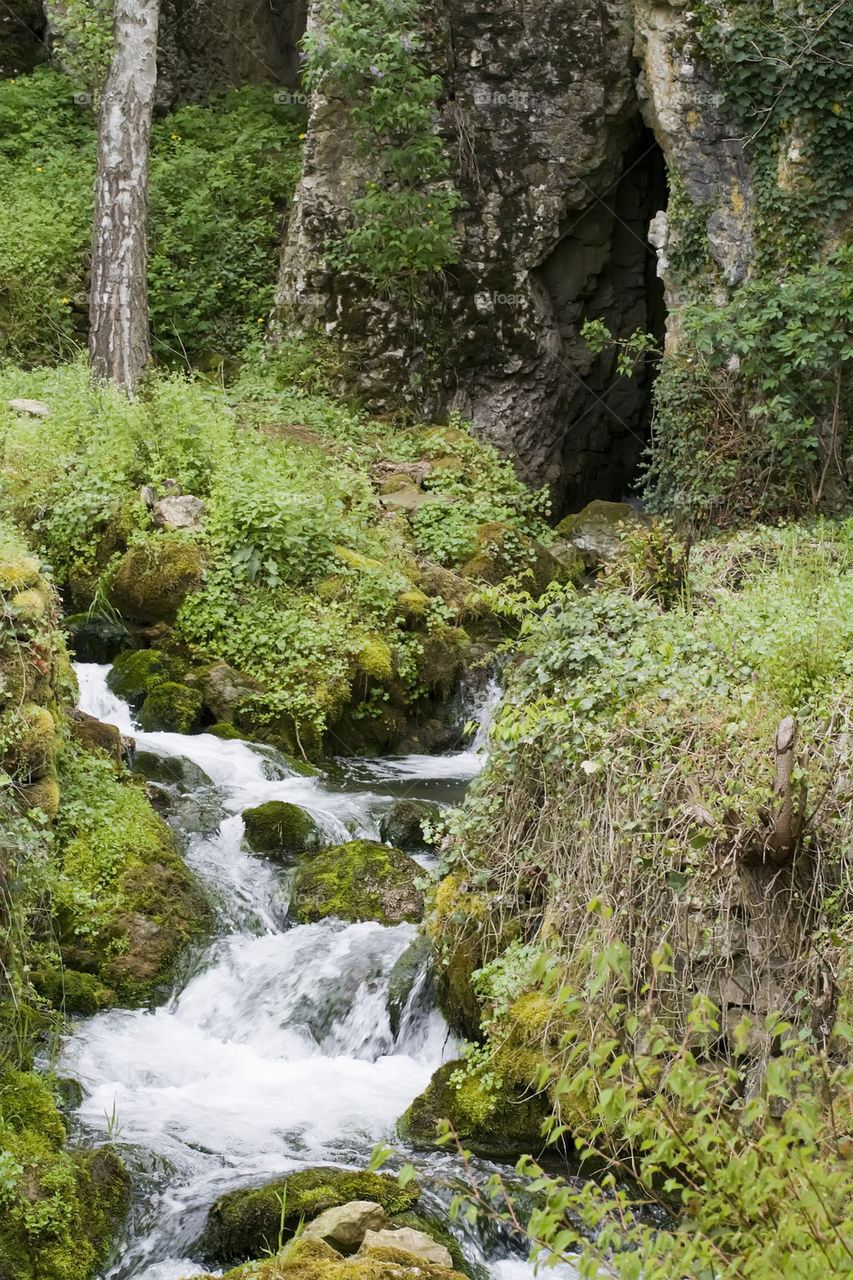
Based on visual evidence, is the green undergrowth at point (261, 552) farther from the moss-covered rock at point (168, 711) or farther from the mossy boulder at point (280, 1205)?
the mossy boulder at point (280, 1205)

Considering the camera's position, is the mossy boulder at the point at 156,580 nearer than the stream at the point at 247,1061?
No

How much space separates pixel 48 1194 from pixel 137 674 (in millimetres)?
4954

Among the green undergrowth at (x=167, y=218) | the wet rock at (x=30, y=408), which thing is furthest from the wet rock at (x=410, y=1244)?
the green undergrowth at (x=167, y=218)

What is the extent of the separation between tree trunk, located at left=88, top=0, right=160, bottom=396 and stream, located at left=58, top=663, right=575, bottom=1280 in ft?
21.9

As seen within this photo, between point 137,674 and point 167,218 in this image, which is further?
point 167,218

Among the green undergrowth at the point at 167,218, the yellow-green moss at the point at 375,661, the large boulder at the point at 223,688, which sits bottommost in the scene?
the large boulder at the point at 223,688

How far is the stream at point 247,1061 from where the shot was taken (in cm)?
470

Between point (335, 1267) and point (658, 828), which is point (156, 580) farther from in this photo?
point (335, 1267)

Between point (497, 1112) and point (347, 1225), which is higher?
point (347, 1225)

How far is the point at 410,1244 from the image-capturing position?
4.15 metres

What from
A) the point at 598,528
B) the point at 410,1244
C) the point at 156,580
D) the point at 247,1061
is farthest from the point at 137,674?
the point at 410,1244

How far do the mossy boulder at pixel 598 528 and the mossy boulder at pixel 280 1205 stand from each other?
8062 mm

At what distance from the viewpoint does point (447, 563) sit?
11125 millimetres

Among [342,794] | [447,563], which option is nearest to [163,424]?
[447,563]
